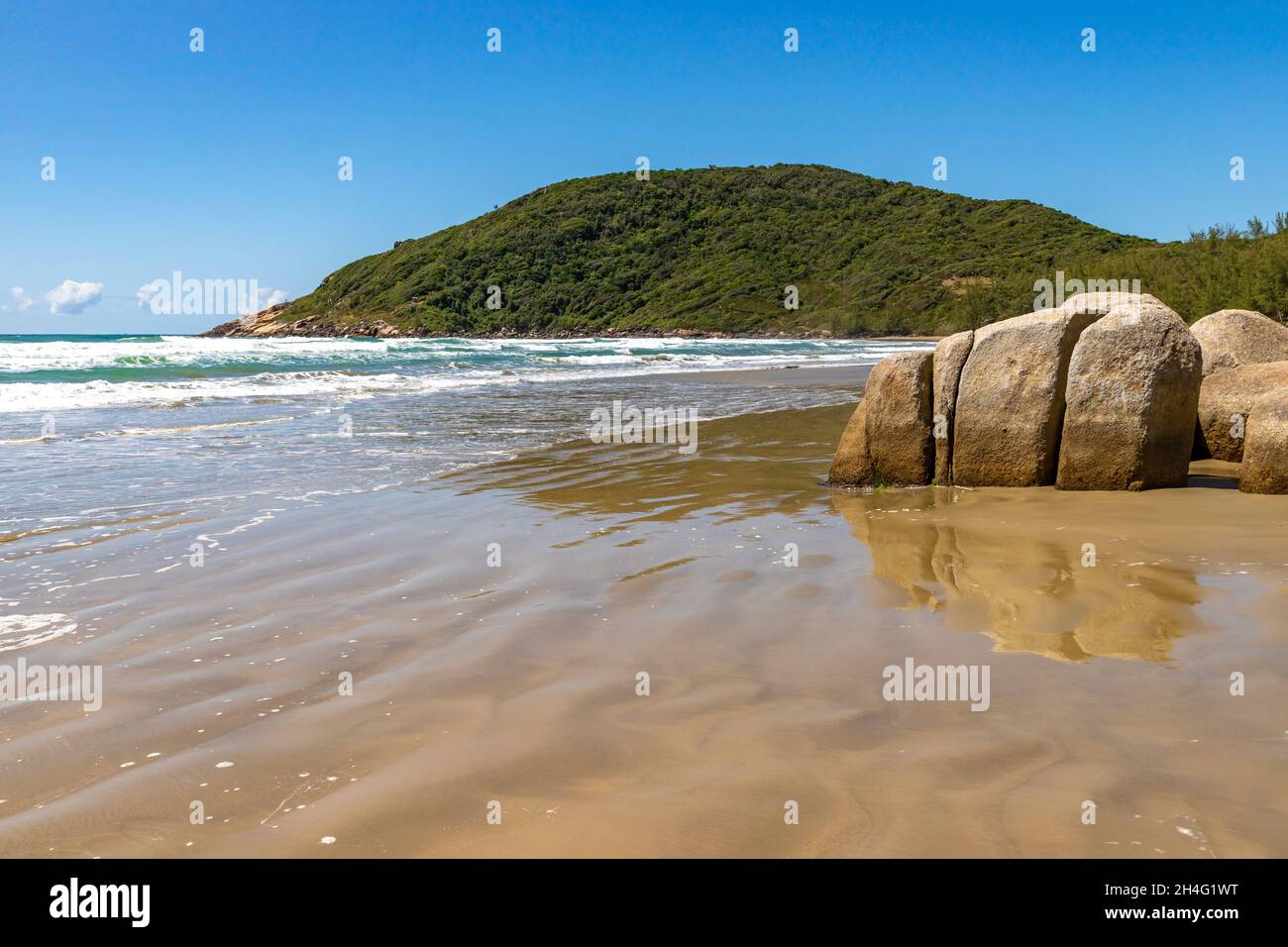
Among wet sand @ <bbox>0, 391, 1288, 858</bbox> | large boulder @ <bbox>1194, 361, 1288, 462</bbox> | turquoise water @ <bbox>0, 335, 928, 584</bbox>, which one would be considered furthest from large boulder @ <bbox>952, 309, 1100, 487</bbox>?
turquoise water @ <bbox>0, 335, 928, 584</bbox>

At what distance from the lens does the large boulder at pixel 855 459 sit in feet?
25.0

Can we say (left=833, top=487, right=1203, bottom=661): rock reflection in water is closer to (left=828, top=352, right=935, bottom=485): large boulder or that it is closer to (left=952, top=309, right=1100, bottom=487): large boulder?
(left=952, top=309, right=1100, bottom=487): large boulder

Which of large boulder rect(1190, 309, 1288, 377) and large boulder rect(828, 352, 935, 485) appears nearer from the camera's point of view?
large boulder rect(828, 352, 935, 485)

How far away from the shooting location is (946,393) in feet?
24.1

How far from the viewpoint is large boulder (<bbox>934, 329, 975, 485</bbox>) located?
730 centimetres

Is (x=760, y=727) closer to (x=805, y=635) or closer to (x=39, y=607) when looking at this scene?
(x=805, y=635)

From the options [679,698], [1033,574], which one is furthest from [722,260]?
[679,698]

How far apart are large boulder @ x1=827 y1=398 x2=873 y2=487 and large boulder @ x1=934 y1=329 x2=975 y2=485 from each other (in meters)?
0.56

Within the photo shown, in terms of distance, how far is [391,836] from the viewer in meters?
2.32

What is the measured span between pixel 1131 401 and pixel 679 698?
4.97 metres

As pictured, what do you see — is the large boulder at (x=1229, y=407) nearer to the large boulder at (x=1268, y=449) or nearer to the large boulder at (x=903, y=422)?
the large boulder at (x=1268, y=449)

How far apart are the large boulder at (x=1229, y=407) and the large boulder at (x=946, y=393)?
7.64ft

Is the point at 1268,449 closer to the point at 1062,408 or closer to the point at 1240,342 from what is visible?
the point at 1062,408

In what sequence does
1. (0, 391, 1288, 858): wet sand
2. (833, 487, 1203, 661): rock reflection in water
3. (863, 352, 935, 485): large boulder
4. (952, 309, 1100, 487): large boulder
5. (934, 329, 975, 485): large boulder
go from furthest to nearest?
(863, 352, 935, 485): large boulder → (934, 329, 975, 485): large boulder → (952, 309, 1100, 487): large boulder → (833, 487, 1203, 661): rock reflection in water → (0, 391, 1288, 858): wet sand
